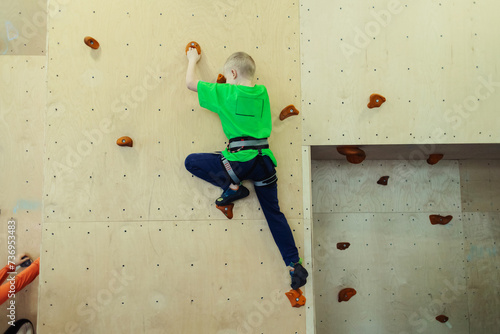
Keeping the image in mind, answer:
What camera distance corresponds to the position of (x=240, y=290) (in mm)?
1899

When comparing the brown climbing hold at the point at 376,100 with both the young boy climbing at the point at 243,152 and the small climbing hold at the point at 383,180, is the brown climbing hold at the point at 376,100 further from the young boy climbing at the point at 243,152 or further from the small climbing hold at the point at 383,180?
the small climbing hold at the point at 383,180

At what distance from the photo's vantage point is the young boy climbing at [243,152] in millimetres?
1761

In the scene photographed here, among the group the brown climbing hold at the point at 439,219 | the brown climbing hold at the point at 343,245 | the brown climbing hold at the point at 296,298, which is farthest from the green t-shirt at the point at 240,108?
the brown climbing hold at the point at 439,219

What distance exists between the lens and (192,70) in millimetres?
1867

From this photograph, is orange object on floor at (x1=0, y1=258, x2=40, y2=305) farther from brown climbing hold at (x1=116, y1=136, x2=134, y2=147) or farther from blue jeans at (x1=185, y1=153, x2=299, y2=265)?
blue jeans at (x1=185, y1=153, x2=299, y2=265)

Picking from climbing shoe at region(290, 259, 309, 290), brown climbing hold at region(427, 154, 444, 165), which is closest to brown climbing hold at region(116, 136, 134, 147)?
climbing shoe at region(290, 259, 309, 290)

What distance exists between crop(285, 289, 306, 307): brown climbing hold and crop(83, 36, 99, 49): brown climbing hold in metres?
Answer: 1.91

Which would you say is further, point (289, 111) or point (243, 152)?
point (289, 111)

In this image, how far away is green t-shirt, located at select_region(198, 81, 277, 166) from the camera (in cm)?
174

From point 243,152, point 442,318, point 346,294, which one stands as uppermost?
point 243,152

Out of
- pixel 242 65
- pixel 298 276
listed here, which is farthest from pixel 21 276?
pixel 242 65

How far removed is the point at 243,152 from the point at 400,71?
3.77ft

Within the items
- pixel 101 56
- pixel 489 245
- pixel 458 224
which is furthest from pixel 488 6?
pixel 101 56

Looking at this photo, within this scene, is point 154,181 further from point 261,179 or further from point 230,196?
point 261,179
